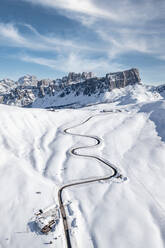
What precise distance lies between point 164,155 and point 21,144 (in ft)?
141

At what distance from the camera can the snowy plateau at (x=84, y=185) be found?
83.6ft

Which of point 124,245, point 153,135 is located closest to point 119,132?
point 153,135

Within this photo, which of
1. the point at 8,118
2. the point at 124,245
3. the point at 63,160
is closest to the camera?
the point at 124,245

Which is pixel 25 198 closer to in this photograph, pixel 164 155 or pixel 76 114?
pixel 164 155

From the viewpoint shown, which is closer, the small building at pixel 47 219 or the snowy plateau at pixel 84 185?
the snowy plateau at pixel 84 185

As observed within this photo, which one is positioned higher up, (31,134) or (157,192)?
(31,134)

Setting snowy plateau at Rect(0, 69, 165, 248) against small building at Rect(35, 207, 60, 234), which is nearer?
snowy plateau at Rect(0, 69, 165, 248)

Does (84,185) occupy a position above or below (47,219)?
above

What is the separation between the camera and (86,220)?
28172 mm

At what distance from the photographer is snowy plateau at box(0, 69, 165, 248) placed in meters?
25.5

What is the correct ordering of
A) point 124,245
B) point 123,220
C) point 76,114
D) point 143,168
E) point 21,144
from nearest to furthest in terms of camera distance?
point 124,245
point 123,220
point 143,168
point 21,144
point 76,114

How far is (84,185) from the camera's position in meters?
37.2

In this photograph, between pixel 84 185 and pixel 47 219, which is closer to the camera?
pixel 47 219

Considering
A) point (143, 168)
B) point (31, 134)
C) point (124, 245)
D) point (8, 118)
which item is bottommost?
point (124, 245)
